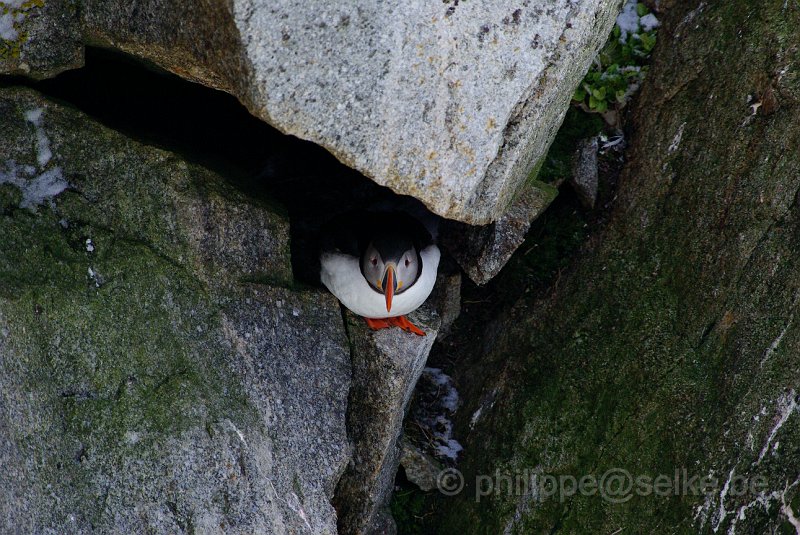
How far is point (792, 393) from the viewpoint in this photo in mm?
3910

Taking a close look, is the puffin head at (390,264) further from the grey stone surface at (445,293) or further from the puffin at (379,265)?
the grey stone surface at (445,293)

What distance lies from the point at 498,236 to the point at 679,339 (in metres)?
1.40

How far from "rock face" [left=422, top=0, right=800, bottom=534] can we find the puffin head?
1.02 metres

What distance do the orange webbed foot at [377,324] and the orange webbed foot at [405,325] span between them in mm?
45

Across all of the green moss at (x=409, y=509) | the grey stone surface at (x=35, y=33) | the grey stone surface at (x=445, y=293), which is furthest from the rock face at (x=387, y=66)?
the green moss at (x=409, y=509)

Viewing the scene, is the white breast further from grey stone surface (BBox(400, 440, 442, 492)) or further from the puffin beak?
grey stone surface (BBox(400, 440, 442, 492))

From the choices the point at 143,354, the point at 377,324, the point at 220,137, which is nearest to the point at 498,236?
the point at 377,324

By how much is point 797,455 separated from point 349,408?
2472 mm

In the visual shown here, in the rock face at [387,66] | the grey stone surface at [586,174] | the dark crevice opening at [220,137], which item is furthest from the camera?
the grey stone surface at [586,174]

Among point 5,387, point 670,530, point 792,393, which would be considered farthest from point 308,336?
point 792,393

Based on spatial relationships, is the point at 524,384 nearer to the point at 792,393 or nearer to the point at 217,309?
the point at 792,393

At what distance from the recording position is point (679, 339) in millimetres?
4465

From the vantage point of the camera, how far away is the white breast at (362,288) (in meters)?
4.86

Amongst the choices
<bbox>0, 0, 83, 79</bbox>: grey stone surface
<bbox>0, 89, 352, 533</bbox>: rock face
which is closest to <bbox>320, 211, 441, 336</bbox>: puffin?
<bbox>0, 89, 352, 533</bbox>: rock face
